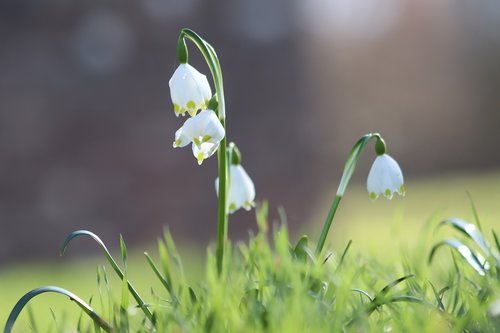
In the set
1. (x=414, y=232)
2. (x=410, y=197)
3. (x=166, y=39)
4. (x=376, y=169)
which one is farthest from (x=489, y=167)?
(x=376, y=169)

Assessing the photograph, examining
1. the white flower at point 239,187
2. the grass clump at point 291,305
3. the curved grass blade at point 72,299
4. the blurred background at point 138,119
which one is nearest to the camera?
the grass clump at point 291,305

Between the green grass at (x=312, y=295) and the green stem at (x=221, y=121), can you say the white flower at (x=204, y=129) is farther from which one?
the green grass at (x=312, y=295)

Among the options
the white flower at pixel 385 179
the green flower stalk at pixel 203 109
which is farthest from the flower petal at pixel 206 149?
the white flower at pixel 385 179

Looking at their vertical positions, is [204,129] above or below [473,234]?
above

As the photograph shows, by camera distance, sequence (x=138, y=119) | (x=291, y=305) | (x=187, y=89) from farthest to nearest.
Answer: (x=138, y=119) < (x=187, y=89) < (x=291, y=305)

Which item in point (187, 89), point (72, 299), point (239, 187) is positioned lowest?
point (72, 299)

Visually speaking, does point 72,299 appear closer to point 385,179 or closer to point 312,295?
point 312,295

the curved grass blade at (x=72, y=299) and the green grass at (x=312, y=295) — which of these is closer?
the green grass at (x=312, y=295)

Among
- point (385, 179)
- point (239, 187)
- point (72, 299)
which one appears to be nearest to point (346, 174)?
point (385, 179)
